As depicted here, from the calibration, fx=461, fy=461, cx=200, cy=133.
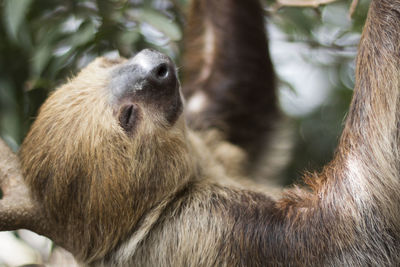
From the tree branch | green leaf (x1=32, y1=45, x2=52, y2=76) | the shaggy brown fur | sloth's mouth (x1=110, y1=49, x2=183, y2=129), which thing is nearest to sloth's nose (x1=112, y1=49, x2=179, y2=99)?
sloth's mouth (x1=110, y1=49, x2=183, y2=129)

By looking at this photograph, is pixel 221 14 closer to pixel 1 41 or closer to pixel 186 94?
pixel 186 94

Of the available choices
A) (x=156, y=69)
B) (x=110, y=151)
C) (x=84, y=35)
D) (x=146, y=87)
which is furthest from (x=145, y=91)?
(x=84, y=35)

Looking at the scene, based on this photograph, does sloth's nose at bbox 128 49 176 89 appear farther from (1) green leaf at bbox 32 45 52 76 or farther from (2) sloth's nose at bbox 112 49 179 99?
(1) green leaf at bbox 32 45 52 76

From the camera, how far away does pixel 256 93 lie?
502 centimetres

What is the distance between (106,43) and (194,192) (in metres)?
1.75

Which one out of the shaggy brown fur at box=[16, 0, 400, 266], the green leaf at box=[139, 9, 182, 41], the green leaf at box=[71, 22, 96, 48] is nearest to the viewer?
the shaggy brown fur at box=[16, 0, 400, 266]

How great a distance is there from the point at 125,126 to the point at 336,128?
2902 mm

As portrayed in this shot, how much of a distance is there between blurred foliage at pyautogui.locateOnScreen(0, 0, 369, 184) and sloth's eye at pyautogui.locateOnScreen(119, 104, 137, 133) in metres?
1.00

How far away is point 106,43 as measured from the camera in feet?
14.4

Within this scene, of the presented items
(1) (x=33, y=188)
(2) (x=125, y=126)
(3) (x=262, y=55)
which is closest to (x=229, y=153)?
(3) (x=262, y=55)

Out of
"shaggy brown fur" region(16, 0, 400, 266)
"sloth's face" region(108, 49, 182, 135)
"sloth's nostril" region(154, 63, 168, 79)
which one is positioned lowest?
"shaggy brown fur" region(16, 0, 400, 266)

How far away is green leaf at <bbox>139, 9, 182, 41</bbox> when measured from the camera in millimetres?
4156

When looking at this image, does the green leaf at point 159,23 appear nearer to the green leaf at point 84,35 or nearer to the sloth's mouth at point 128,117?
the green leaf at point 84,35

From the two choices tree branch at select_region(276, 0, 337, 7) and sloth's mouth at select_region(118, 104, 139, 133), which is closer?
sloth's mouth at select_region(118, 104, 139, 133)
